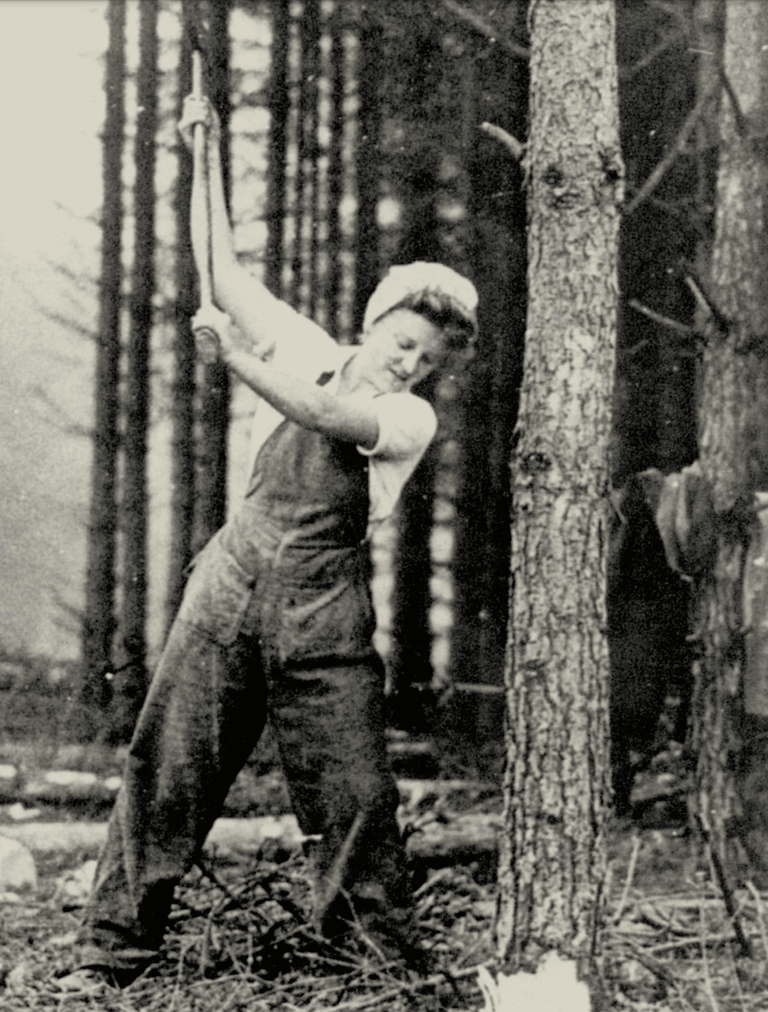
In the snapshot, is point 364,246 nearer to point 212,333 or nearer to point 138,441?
point 138,441

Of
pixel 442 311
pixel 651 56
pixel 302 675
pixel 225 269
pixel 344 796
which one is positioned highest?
pixel 651 56

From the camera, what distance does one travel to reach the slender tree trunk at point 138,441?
4250 mm

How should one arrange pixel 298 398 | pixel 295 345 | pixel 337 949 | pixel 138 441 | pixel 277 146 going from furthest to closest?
pixel 138 441, pixel 277 146, pixel 295 345, pixel 337 949, pixel 298 398

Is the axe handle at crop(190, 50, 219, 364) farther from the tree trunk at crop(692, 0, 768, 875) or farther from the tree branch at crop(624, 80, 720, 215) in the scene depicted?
the tree trunk at crop(692, 0, 768, 875)

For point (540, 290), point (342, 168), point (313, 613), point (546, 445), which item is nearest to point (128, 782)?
point (313, 613)

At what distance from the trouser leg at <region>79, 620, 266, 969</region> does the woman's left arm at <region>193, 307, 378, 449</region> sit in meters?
0.67

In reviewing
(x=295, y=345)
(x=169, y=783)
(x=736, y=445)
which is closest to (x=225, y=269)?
(x=295, y=345)

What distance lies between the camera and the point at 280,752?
364cm

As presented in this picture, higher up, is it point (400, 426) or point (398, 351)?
point (398, 351)

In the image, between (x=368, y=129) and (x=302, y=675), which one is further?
(x=368, y=129)

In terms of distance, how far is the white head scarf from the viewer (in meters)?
3.64

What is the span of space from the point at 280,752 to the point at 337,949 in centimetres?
55

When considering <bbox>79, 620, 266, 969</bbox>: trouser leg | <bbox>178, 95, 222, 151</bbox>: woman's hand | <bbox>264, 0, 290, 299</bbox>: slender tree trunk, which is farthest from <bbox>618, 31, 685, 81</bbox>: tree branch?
<bbox>79, 620, 266, 969</bbox>: trouser leg

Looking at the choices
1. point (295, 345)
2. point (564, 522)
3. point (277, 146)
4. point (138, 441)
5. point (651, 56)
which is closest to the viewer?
point (564, 522)
